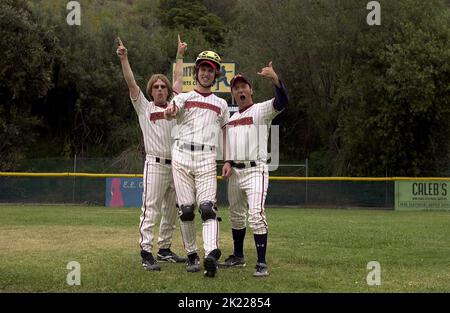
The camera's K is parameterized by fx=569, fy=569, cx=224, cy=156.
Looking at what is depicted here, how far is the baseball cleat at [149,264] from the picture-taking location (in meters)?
6.00

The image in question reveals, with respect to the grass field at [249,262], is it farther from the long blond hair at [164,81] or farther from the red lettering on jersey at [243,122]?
the long blond hair at [164,81]

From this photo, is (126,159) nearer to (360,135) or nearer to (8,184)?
(8,184)

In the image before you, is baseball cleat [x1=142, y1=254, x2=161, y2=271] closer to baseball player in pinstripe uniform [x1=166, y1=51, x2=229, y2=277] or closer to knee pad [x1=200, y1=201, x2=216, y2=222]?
baseball player in pinstripe uniform [x1=166, y1=51, x2=229, y2=277]

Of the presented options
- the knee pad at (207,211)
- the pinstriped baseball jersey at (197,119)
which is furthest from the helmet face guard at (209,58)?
the knee pad at (207,211)

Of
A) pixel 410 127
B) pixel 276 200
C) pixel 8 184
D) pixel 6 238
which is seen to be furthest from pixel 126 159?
pixel 6 238

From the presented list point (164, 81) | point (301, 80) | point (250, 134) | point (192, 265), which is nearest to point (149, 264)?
point (192, 265)

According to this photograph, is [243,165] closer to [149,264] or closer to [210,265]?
[210,265]

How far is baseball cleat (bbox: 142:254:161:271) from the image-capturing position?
6.00 m

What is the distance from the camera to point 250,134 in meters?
6.30

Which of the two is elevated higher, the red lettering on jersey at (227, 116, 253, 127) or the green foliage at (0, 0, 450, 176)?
the green foliage at (0, 0, 450, 176)

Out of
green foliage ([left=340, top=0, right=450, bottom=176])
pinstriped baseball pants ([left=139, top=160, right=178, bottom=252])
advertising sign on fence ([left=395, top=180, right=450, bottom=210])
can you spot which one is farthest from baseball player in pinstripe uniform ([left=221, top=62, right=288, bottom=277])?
green foliage ([left=340, top=0, right=450, bottom=176])

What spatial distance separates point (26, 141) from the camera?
28375mm

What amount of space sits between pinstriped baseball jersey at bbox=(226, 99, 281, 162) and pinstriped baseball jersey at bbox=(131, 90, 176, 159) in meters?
0.70

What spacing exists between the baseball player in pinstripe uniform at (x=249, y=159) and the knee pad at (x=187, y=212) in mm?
602
